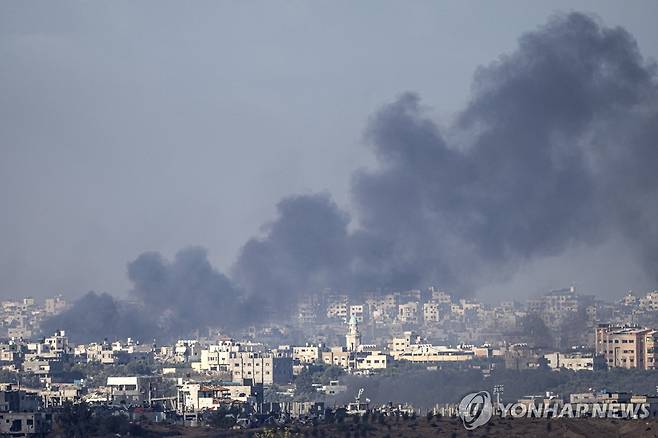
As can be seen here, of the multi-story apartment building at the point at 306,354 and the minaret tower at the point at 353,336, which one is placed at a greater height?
the minaret tower at the point at 353,336

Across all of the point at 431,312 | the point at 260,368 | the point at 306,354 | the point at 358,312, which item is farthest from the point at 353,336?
the point at 260,368

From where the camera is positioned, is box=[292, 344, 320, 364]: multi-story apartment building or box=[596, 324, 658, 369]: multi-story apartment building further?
box=[292, 344, 320, 364]: multi-story apartment building

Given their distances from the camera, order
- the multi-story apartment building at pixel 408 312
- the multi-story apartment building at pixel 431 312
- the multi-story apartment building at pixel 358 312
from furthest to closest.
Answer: the multi-story apartment building at pixel 408 312 → the multi-story apartment building at pixel 431 312 → the multi-story apartment building at pixel 358 312

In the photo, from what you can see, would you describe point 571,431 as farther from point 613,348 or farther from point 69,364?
point 69,364

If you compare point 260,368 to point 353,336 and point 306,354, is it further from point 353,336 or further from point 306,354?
point 353,336

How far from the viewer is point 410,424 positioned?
57719mm

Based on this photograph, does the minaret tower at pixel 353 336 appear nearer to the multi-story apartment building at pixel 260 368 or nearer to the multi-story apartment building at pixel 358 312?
the multi-story apartment building at pixel 358 312

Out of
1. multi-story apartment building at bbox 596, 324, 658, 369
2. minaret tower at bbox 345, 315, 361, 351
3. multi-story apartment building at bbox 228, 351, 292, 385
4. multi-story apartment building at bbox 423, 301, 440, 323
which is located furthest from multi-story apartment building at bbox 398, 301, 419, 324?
multi-story apartment building at bbox 596, 324, 658, 369

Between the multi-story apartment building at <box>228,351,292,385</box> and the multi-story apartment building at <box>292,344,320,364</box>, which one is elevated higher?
the multi-story apartment building at <box>292,344,320,364</box>

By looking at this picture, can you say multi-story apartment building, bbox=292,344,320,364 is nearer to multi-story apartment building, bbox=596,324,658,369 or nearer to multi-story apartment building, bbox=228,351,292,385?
multi-story apartment building, bbox=228,351,292,385

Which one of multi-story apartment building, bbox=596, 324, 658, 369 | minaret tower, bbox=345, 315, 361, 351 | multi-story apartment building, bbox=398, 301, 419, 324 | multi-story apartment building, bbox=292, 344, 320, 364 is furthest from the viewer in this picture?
multi-story apartment building, bbox=398, 301, 419, 324

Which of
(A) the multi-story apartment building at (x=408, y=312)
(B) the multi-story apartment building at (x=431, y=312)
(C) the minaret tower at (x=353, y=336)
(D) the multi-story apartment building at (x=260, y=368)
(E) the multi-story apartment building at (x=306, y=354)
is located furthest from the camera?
(A) the multi-story apartment building at (x=408, y=312)

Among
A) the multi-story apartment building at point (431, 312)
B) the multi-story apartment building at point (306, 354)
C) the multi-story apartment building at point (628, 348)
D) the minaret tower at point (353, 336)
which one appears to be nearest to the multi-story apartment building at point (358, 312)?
the minaret tower at point (353, 336)

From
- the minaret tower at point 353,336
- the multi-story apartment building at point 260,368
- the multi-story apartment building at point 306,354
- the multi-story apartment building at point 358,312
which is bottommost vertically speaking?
the multi-story apartment building at point 260,368
